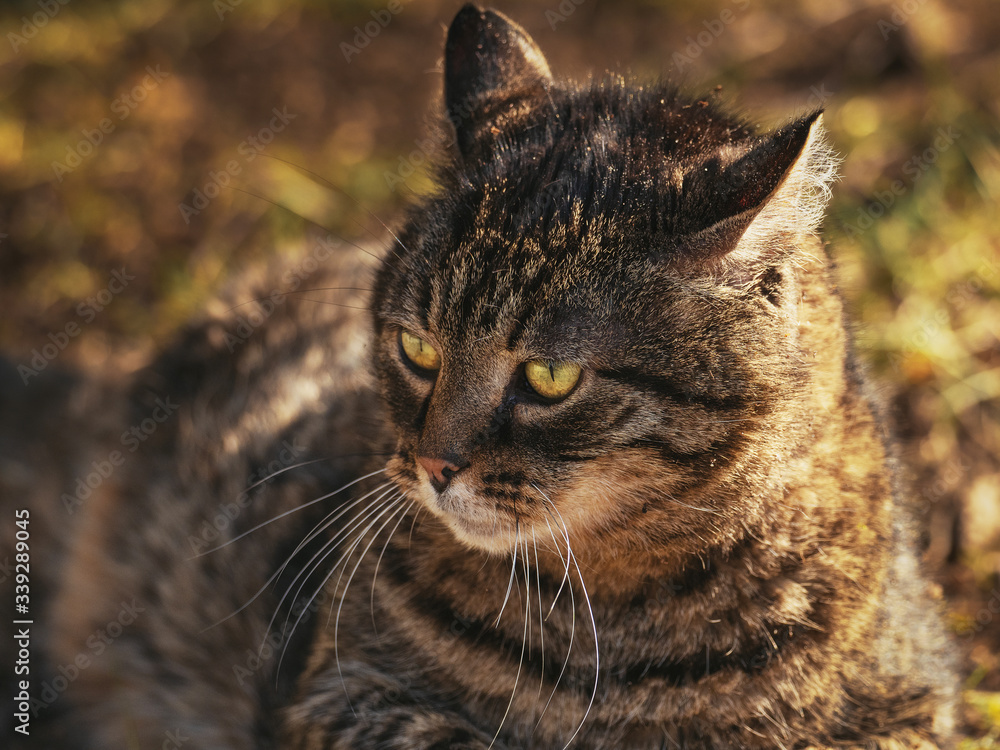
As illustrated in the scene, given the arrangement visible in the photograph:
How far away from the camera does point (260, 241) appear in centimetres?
443

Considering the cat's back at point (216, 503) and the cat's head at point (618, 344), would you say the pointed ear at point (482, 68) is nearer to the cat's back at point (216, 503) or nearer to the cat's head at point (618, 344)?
A: the cat's head at point (618, 344)

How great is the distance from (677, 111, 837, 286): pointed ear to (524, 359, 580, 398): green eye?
31 centimetres

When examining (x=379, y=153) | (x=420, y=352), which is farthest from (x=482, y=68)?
(x=379, y=153)

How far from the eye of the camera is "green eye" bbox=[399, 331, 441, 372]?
1.97m

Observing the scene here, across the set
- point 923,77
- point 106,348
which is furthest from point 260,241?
point 923,77

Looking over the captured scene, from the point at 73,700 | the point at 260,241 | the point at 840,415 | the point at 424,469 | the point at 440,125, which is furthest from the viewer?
the point at 260,241

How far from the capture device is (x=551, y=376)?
1786 mm

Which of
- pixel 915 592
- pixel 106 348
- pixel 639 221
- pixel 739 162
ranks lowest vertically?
pixel 106 348

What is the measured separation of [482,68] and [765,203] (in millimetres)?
877

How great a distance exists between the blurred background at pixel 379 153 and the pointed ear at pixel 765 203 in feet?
5.17

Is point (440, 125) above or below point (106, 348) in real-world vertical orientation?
above

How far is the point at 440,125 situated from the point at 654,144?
0.61m

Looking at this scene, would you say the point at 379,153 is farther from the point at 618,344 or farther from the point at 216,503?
the point at 618,344

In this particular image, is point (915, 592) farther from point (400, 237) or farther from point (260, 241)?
point (260, 241)
